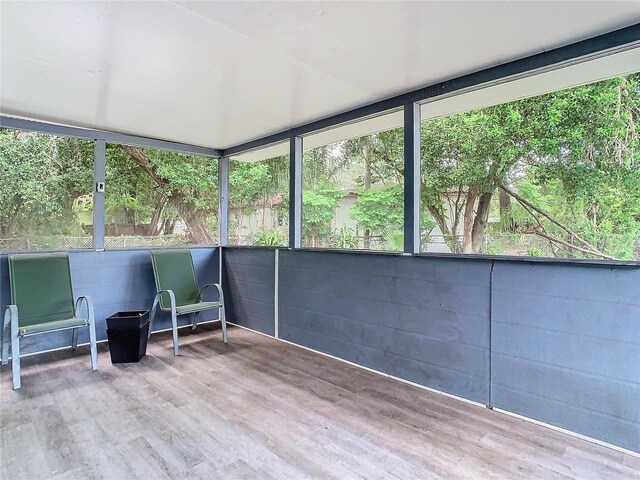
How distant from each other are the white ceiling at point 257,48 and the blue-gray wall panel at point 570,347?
139 centimetres

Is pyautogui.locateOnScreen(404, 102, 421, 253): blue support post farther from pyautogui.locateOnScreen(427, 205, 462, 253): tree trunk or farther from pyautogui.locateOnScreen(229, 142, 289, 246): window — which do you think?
pyautogui.locateOnScreen(229, 142, 289, 246): window

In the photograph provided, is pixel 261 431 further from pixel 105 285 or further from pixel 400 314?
pixel 105 285

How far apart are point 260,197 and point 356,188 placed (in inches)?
62.5

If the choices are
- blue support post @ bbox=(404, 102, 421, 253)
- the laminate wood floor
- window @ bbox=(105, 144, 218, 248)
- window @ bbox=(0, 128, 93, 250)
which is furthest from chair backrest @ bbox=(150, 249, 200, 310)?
blue support post @ bbox=(404, 102, 421, 253)

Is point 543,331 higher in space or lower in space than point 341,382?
A: higher

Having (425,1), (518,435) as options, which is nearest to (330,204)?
(425,1)

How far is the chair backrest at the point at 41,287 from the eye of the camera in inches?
127

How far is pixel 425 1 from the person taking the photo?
1744 millimetres

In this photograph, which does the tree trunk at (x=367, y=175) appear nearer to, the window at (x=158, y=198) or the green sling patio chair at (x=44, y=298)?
the window at (x=158, y=198)

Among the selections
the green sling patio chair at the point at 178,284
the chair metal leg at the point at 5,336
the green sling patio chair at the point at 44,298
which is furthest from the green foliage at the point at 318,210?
the chair metal leg at the point at 5,336

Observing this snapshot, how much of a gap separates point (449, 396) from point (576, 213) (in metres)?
1.59

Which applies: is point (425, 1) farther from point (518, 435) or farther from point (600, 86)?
point (518, 435)

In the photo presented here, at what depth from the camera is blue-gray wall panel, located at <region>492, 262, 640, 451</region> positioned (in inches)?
78.4

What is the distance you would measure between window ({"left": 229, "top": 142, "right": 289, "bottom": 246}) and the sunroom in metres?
0.15
